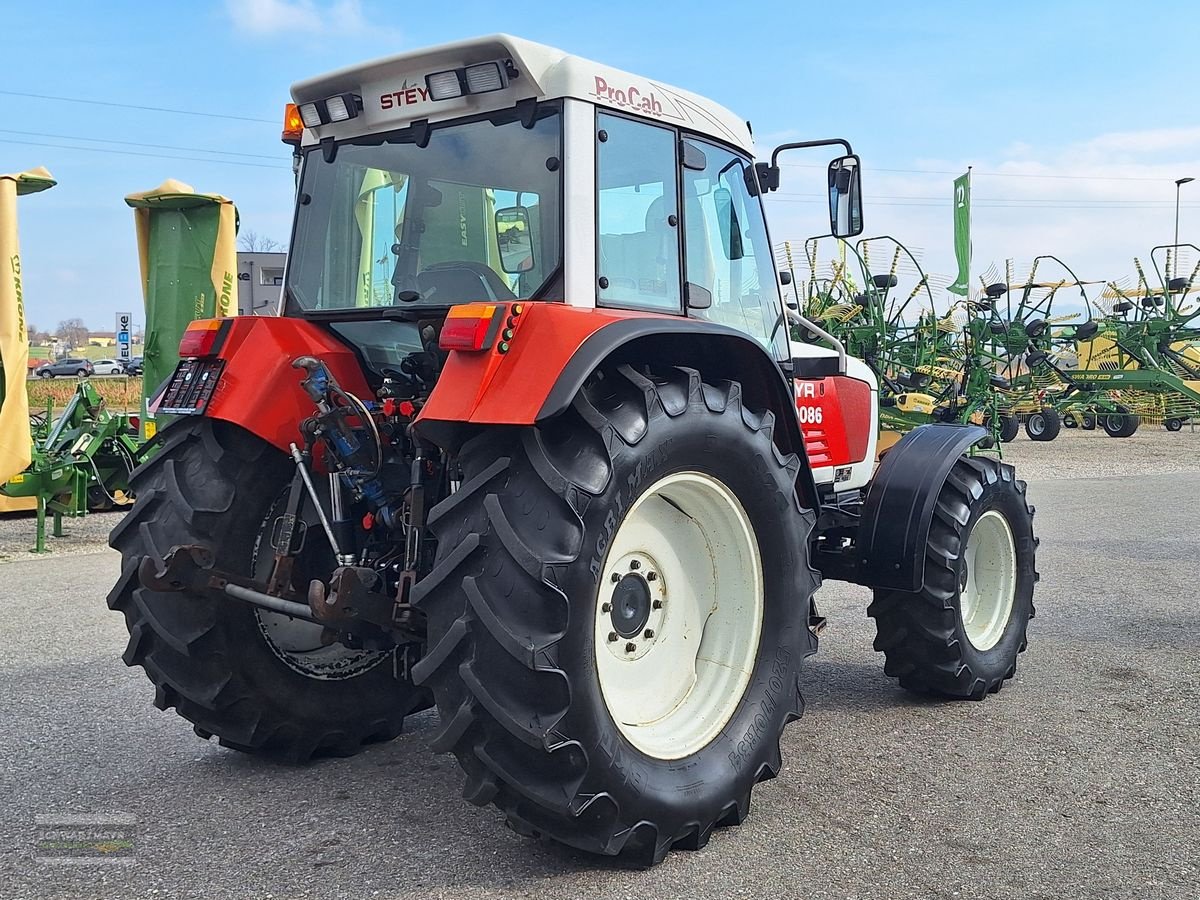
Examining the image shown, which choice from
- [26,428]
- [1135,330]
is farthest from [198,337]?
[1135,330]

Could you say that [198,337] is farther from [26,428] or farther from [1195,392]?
[1195,392]

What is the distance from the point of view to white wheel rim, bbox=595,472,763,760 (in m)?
3.47

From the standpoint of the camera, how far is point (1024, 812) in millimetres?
3605

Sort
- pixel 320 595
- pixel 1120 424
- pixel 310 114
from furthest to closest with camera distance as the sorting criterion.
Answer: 1. pixel 1120 424
2. pixel 310 114
3. pixel 320 595

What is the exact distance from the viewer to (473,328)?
3107 millimetres

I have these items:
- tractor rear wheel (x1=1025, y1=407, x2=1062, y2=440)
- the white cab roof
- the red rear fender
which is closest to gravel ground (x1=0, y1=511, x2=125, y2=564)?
the red rear fender

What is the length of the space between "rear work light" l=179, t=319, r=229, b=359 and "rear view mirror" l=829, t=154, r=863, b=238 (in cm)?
246

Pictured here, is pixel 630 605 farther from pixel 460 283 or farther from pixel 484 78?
pixel 484 78

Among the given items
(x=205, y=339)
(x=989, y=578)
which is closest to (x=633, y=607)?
(x=205, y=339)

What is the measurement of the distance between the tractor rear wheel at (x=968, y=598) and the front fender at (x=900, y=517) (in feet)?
0.38

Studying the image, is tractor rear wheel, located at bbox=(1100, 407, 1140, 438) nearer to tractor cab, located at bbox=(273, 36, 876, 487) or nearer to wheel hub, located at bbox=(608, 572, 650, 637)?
tractor cab, located at bbox=(273, 36, 876, 487)

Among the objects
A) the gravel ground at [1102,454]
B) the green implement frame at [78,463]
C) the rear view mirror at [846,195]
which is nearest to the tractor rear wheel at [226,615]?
the rear view mirror at [846,195]

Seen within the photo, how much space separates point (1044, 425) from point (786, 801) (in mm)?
21284

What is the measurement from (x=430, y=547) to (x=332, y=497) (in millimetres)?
469
